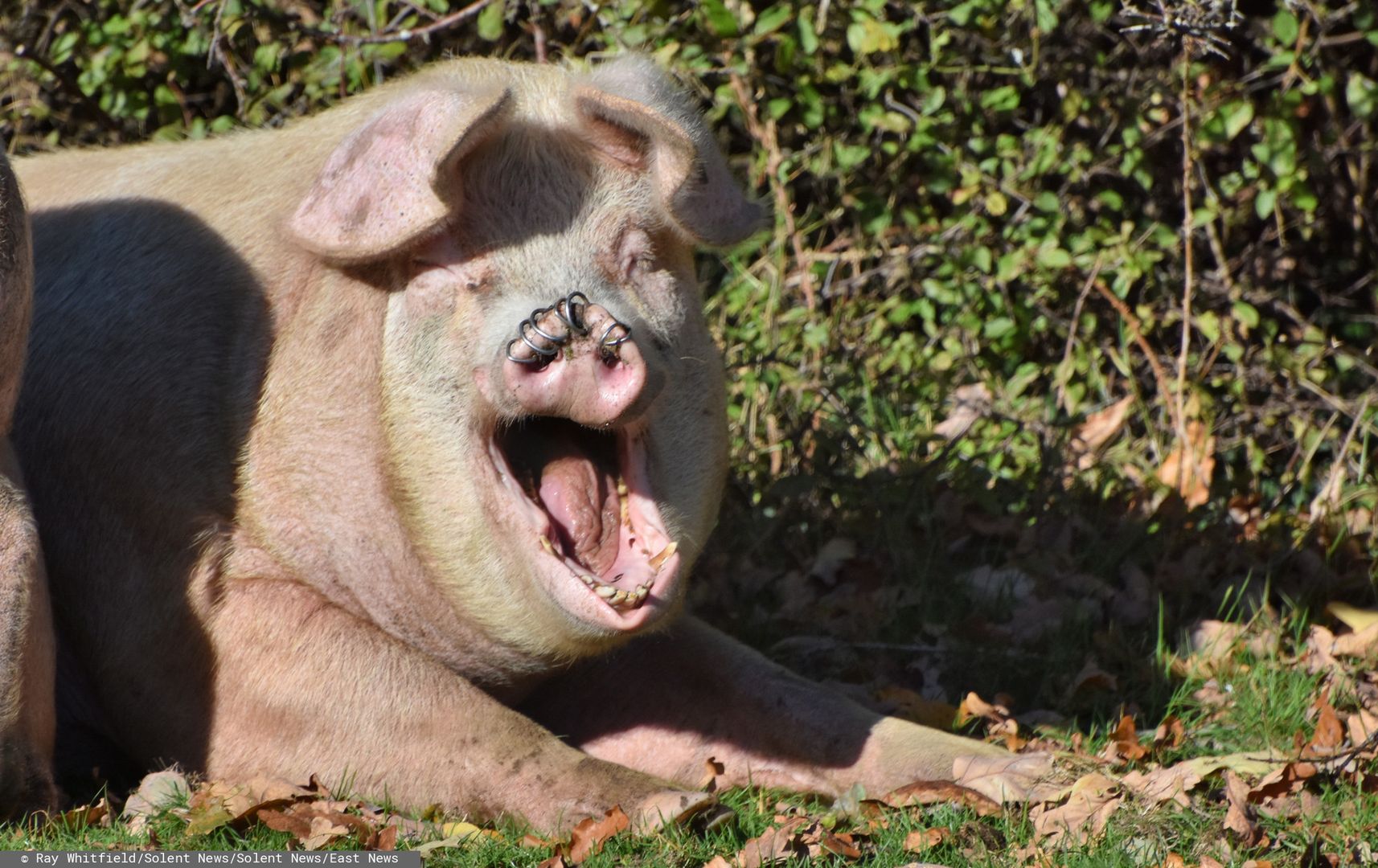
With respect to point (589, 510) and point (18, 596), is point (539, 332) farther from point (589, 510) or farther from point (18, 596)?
point (18, 596)

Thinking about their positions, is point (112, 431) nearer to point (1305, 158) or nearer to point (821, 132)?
point (821, 132)

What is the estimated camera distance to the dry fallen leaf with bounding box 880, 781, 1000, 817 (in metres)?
3.70

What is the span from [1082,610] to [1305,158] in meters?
2.76

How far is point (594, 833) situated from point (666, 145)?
1.46m

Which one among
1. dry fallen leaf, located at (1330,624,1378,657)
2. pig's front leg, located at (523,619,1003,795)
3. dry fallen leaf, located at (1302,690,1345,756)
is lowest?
dry fallen leaf, located at (1330,624,1378,657)

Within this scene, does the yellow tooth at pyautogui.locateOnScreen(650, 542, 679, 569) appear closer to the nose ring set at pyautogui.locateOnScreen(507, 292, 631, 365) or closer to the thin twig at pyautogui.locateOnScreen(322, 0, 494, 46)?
the nose ring set at pyautogui.locateOnScreen(507, 292, 631, 365)

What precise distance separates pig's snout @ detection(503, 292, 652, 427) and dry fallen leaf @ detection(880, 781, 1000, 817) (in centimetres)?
104

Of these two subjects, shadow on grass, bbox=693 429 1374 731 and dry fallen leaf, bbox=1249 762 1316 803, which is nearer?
dry fallen leaf, bbox=1249 762 1316 803

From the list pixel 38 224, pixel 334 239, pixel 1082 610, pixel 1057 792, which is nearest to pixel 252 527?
pixel 334 239

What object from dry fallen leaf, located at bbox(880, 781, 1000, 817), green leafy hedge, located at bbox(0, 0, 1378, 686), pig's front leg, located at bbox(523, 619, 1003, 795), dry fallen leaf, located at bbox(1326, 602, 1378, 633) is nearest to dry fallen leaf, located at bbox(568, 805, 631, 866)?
pig's front leg, located at bbox(523, 619, 1003, 795)

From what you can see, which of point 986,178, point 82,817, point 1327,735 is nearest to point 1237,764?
point 1327,735

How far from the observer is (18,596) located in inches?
139

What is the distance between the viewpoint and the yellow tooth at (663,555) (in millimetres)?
3715

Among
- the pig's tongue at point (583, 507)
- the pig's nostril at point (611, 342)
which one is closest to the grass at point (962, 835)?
the pig's tongue at point (583, 507)
